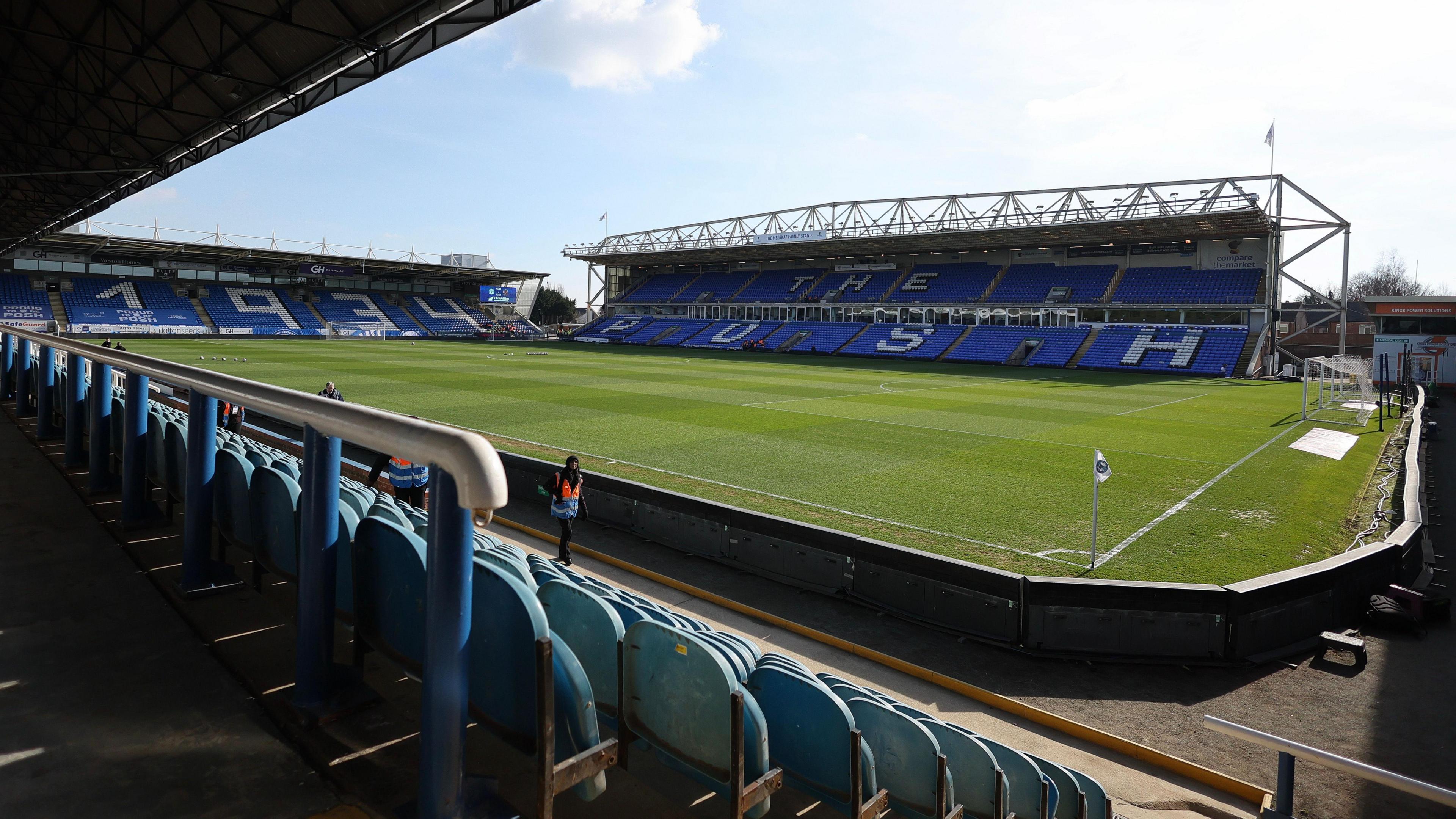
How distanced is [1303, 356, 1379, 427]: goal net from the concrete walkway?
28.9m

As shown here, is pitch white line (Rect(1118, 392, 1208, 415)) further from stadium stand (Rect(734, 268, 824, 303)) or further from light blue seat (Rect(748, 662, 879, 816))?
stadium stand (Rect(734, 268, 824, 303))

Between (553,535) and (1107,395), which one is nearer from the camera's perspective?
(553,535)

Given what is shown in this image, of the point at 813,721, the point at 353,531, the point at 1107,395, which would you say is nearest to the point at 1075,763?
the point at 813,721

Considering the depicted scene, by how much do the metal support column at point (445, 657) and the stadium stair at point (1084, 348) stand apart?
5096 cm

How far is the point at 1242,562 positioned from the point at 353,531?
445 inches

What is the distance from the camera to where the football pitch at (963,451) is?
11.3 m

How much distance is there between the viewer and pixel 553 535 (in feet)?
37.3

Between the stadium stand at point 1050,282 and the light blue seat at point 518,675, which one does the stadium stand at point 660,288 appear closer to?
the stadium stand at point 1050,282

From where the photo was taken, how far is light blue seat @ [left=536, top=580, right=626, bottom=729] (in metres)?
3.13

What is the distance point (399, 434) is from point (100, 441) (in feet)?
20.0

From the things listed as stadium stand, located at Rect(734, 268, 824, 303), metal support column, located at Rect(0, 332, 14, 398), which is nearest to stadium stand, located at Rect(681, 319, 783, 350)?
stadium stand, located at Rect(734, 268, 824, 303)

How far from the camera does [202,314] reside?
213ft

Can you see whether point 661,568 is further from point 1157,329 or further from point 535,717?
point 1157,329

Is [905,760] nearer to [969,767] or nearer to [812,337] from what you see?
[969,767]
